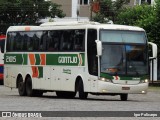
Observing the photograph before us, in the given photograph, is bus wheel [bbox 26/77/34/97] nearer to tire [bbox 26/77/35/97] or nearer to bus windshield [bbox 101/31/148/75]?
tire [bbox 26/77/35/97]

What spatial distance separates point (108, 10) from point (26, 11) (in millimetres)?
7988

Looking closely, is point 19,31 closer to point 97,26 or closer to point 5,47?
point 5,47

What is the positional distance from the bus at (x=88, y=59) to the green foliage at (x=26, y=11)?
120ft

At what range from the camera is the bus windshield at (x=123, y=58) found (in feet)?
106

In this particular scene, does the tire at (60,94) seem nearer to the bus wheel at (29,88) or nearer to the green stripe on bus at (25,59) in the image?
the bus wheel at (29,88)

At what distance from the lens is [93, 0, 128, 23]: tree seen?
72125 millimetres

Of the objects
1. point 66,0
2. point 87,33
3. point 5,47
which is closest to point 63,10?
point 66,0

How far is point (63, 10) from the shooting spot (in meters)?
81.2

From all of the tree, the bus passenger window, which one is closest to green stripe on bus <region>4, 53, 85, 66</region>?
the bus passenger window

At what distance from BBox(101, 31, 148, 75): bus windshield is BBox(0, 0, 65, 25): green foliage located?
4073 cm

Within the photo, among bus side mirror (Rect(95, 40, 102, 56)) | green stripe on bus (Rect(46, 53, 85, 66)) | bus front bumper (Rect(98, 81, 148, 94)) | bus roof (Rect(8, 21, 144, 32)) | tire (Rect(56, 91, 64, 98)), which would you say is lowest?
tire (Rect(56, 91, 64, 98))

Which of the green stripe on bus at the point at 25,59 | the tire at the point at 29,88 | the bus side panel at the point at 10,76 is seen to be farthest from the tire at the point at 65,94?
the bus side panel at the point at 10,76

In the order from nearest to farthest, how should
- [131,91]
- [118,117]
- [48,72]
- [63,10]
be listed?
[118,117], [131,91], [48,72], [63,10]

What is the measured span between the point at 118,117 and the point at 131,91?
1237cm
